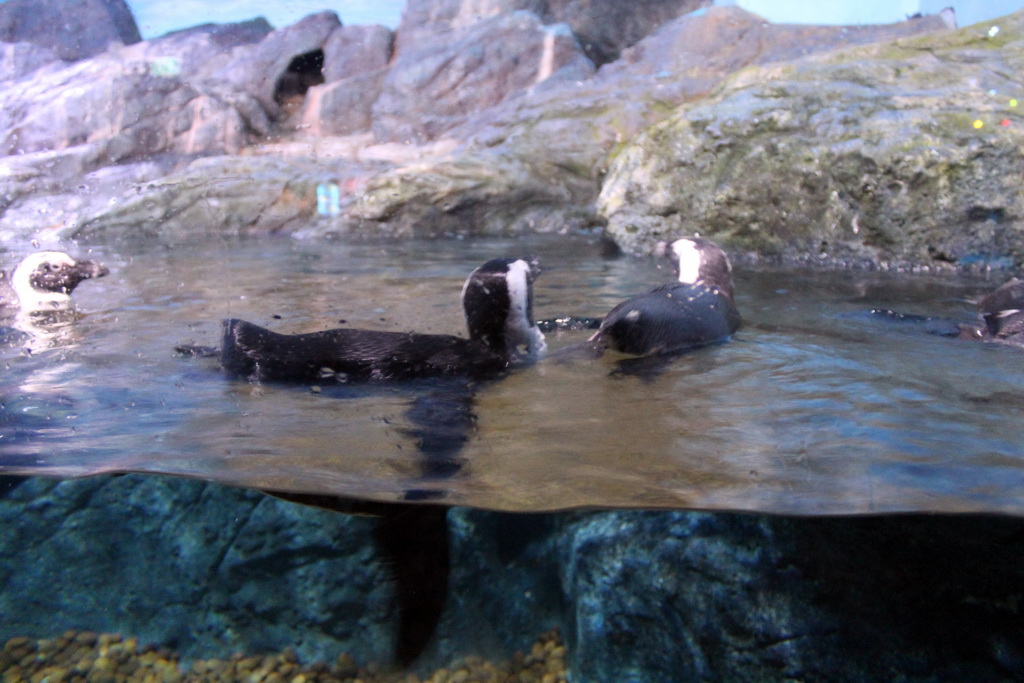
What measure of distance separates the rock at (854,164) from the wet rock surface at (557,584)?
4.56m

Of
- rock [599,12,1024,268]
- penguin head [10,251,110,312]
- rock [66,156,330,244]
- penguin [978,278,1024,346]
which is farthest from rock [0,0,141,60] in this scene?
rock [599,12,1024,268]

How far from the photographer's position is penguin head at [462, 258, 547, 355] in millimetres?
3693

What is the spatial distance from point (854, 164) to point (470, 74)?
269 inches

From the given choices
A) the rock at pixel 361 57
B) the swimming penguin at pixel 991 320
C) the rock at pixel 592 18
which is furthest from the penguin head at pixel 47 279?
the swimming penguin at pixel 991 320

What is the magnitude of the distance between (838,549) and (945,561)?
26 centimetres

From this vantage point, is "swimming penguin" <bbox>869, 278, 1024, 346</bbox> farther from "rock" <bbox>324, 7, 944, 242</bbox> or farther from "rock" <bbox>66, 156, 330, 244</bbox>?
"rock" <bbox>66, 156, 330, 244</bbox>

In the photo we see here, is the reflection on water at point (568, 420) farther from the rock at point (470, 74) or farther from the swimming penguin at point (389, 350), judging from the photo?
the rock at point (470, 74)

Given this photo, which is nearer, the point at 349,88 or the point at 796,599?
the point at 796,599

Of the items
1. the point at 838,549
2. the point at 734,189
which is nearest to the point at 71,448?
the point at 838,549

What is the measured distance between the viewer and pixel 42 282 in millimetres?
4777

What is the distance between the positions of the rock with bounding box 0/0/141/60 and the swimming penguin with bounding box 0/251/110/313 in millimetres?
1385

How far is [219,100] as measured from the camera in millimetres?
7699

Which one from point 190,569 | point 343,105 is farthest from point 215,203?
point 190,569

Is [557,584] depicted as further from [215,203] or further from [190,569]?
[215,203]
